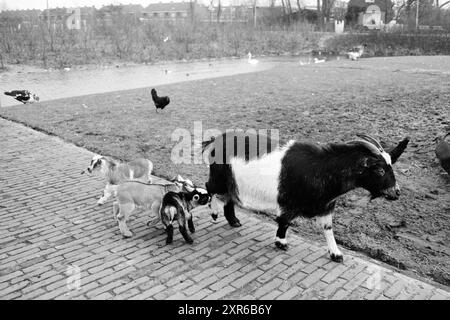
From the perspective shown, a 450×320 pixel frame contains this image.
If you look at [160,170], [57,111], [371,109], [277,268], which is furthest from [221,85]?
A: [277,268]

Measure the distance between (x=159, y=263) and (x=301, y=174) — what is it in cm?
202

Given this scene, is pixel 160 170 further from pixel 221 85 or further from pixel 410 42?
pixel 410 42

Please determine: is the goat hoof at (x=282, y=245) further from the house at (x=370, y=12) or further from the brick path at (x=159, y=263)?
the house at (x=370, y=12)

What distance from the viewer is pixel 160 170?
27.4 feet

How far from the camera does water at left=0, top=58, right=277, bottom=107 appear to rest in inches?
794

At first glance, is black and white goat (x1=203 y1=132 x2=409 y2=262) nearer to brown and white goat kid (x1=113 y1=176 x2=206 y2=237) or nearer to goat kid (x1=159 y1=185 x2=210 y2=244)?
goat kid (x1=159 y1=185 x2=210 y2=244)

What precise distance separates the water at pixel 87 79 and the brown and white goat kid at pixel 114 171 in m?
11.4

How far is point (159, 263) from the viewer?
16.9 ft

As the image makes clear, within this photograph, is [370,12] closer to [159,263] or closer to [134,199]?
[134,199]

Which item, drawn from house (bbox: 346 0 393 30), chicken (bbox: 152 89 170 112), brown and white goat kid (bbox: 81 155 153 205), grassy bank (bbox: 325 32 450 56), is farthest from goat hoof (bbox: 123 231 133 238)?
house (bbox: 346 0 393 30)

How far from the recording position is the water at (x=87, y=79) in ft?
66.1

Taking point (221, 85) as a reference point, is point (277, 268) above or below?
below

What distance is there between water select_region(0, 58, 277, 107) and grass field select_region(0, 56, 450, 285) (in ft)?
11.2
